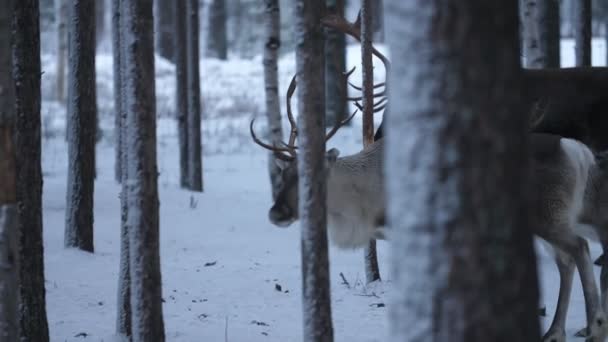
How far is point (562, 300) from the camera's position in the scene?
16.4 feet

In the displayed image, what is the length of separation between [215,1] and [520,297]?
2647cm

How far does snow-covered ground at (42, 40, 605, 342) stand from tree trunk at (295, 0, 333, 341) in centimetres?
150

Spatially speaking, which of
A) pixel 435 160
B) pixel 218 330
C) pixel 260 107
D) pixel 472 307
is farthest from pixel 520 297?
pixel 260 107

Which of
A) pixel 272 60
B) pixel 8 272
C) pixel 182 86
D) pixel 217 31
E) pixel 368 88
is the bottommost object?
pixel 8 272

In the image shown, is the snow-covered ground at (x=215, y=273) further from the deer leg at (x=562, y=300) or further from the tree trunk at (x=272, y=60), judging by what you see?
the tree trunk at (x=272, y=60)

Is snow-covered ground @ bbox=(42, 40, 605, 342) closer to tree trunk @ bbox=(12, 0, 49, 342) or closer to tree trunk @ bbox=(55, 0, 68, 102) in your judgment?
tree trunk @ bbox=(12, 0, 49, 342)

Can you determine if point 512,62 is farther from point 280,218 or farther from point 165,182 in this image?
point 165,182

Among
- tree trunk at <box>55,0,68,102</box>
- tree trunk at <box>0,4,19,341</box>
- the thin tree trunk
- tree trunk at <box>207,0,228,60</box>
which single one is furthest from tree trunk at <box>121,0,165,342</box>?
tree trunk at <box>207,0,228,60</box>

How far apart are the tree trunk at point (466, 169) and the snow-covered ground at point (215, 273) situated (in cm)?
301

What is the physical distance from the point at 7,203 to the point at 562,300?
10.7 feet

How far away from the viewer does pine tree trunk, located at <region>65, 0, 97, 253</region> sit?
6820mm

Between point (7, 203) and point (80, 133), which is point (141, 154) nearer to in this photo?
point (7, 203)

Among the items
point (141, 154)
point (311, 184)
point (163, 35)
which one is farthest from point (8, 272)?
point (163, 35)

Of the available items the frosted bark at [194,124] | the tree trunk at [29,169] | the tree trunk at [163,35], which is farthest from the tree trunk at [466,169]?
the tree trunk at [163,35]
